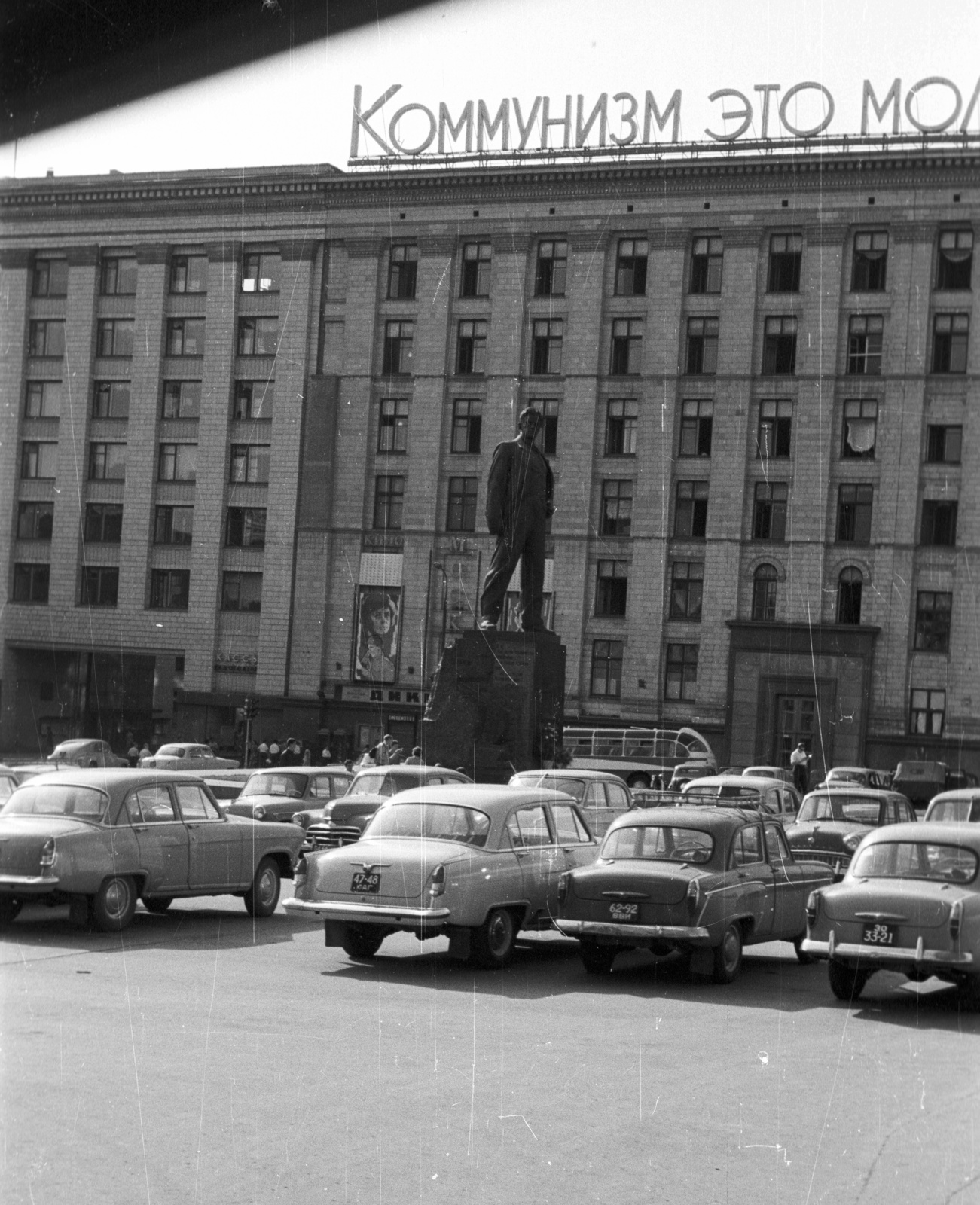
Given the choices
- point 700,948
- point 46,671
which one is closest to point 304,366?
point 46,671

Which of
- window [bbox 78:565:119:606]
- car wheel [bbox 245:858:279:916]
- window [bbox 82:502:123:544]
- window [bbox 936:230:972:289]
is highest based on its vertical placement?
window [bbox 936:230:972:289]

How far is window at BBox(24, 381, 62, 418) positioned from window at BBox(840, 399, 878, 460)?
96.1 feet

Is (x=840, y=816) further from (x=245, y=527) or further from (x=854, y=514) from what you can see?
(x=245, y=527)

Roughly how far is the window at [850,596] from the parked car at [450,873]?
→ 40.3 metres

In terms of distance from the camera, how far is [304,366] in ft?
194

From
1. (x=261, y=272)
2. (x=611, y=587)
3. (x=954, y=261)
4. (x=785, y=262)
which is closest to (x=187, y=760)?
(x=611, y=587)

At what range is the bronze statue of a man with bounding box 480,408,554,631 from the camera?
2384 cm

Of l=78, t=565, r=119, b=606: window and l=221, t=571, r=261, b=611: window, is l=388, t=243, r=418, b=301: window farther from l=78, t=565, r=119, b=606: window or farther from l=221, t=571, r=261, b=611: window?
l=78, t=565, r=119, b=606: window

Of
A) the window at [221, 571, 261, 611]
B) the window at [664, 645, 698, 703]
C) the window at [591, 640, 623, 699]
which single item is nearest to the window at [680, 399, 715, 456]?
the window at [664, 645, 698, 703]

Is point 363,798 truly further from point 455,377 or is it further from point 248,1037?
point 455,377

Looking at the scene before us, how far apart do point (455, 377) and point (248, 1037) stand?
49516mm

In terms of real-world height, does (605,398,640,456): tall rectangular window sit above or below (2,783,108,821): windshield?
above

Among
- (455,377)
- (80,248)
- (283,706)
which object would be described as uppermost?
(80,248)

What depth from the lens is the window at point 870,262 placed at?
52656 mm
